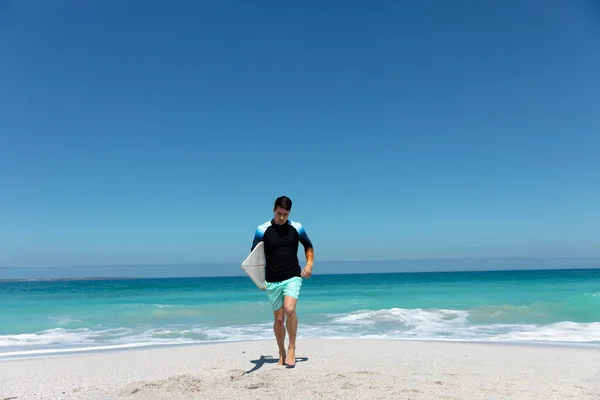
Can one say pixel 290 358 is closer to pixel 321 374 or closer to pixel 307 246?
pixel 321 374

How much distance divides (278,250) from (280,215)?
364 millimetres

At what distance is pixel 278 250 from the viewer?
4.70 metres

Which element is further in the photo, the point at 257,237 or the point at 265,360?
the point at 265,360

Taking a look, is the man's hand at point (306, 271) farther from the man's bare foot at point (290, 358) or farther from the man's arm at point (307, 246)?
the man's bare foot at point (290, 358)

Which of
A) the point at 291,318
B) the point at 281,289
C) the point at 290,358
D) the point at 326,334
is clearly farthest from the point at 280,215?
the point at 326,334

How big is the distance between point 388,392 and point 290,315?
1289mm

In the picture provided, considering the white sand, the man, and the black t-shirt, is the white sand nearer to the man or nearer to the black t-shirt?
the man

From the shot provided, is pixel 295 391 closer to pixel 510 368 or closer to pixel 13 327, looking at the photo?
pixel 510 368

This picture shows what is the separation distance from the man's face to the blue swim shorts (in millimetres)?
587

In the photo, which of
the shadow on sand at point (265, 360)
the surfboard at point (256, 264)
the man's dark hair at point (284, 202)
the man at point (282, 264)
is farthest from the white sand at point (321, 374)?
the man's dark hair at point (284, 202)

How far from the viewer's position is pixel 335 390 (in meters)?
3.86

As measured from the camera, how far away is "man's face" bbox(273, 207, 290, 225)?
4.59m

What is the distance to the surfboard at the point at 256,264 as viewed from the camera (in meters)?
4.66

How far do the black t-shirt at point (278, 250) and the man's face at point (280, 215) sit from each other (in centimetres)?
7
